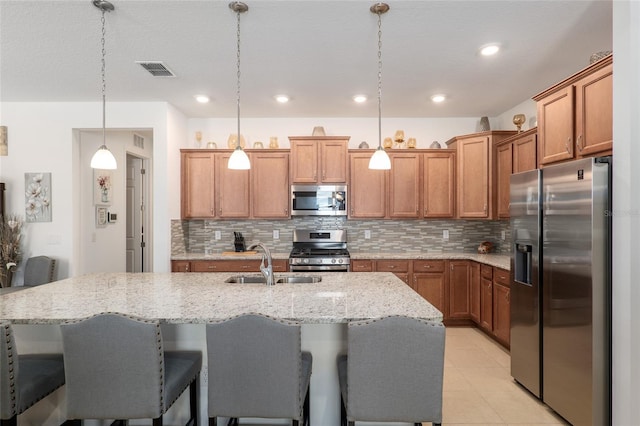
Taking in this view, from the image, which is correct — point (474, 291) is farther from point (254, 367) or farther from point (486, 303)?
point (254, 367)

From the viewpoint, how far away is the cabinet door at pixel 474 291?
431 cm

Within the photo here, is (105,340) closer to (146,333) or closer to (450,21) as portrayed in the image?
(146,333)

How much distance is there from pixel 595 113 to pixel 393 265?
2695 millimetres

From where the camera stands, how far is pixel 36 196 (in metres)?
4.33

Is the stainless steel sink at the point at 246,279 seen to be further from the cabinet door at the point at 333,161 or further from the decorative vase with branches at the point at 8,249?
the decorative vase with branches at the point at 8,249

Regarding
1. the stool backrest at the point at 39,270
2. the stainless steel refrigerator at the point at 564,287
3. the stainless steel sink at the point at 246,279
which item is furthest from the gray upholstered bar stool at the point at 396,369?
the stool backrest at the point at 39,270

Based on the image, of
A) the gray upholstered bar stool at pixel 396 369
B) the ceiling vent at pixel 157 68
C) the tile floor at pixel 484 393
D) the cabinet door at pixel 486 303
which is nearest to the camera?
the gray upholstered bar stool at pixel 396 369

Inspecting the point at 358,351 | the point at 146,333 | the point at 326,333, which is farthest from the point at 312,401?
the point at 146,333

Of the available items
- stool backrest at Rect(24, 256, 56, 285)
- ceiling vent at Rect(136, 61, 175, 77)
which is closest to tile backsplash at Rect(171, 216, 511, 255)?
stool backrest at Rect(24, 256, 56, 285)

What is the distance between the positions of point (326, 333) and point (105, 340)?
119 cm

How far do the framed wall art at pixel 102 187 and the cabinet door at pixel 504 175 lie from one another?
17.5 feet

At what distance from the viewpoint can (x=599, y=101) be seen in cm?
232

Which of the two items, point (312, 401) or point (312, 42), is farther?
Result: point (312, 42)

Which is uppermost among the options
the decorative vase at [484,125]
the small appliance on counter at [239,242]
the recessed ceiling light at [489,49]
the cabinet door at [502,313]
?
the recessed ceiling light at [489,49]
